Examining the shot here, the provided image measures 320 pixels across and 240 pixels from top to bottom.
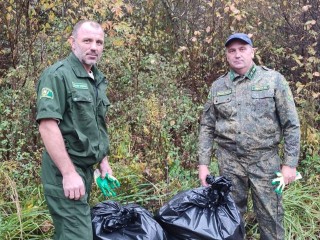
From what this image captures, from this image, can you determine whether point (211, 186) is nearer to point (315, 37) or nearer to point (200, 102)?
point (200, 102)

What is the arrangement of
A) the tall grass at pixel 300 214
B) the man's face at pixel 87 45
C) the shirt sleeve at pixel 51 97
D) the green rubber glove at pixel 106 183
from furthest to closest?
1. the tall grass at pixel 300 214
2. the green rubber glove at pixel 106 183
3. the man's face at pixel 87 45
4. the shirt sleeve at pixel 51 97

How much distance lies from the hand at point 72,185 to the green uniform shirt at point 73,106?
0.20 m

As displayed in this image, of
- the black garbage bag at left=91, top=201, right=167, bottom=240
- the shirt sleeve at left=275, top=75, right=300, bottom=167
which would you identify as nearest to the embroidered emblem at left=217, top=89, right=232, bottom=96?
the shirt sleeve at left=275, top=75, right=300, bottom=167

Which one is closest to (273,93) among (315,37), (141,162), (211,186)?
(211,186)

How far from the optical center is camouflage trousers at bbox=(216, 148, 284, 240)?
3.47 m

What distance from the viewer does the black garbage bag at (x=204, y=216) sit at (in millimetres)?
2994

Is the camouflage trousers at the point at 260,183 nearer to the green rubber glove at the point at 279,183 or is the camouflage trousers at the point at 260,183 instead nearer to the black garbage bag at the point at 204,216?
the green rubber glove at the point at 279,183

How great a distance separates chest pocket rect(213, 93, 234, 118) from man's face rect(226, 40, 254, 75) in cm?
23

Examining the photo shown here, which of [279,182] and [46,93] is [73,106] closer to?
[46,93]

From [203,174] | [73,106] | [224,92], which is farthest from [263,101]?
[73,106]

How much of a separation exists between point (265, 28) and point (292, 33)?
0.74 meters

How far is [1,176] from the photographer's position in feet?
13.1

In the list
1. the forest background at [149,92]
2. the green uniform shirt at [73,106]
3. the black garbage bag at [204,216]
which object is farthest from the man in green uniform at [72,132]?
the forest background at [149,92]

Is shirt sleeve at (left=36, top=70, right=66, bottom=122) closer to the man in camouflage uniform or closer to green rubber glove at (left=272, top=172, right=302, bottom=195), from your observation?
the man in camouflage uniform
